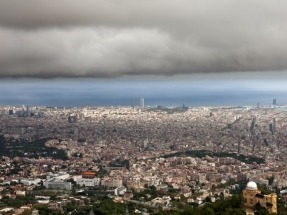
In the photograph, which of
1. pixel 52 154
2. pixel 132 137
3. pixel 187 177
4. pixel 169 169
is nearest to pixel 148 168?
pixel 169 169

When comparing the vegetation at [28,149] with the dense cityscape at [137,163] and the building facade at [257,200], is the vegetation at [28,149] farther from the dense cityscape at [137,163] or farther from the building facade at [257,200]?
the building facade at [257,200]

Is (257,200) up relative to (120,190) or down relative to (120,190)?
up

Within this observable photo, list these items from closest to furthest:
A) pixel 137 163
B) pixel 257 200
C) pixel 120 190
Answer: pixel 257 200 < pixel 120 190 < pixel 137 163

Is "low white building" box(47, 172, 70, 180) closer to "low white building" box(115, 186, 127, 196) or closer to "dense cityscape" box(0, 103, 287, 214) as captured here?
"dense cityscape" box(0, 103, 287, 214)

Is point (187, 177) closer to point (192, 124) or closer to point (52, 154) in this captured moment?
point (52, 154)

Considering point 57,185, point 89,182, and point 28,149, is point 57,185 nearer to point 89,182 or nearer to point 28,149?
point 89,182

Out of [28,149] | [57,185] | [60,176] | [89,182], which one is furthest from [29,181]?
[28,149]

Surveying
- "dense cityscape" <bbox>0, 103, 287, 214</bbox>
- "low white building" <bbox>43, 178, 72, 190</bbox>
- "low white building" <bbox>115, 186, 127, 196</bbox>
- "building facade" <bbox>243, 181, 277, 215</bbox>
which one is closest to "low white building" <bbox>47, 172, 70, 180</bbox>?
"dense cityscape" <bbox>0, 103, 287, 214</bbox>

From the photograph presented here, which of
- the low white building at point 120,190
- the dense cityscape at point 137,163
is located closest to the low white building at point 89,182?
the dense cityscape at point 137,163
